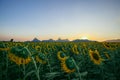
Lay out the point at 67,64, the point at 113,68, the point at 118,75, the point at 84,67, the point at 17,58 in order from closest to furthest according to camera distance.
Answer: the point at 67,64 → the point at 17,58 → the point at 118,75 → the point at 113,68 → the point at 84,67

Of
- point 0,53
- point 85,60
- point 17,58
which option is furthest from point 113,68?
point 0,53

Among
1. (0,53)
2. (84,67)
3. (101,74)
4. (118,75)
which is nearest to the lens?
(101,74)

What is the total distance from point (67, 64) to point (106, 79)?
185 cm

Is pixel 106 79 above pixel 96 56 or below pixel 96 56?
below

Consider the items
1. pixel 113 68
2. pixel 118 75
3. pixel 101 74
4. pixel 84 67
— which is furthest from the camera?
pixel 84 67

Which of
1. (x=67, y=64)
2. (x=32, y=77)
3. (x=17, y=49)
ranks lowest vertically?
(x=32, y=77)

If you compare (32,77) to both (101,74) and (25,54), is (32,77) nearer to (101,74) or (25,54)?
(101,74)

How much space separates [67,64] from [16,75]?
3426 millimetres

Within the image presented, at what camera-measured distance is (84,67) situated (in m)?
7.29

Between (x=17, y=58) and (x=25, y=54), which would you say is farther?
(x=17, y=58)

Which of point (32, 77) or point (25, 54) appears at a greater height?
point (25, 54)

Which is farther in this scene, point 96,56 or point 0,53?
point 0,53

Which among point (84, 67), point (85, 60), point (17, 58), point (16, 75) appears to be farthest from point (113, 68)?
point (17, 58)

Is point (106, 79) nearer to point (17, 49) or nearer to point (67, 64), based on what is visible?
point (67, 64)
